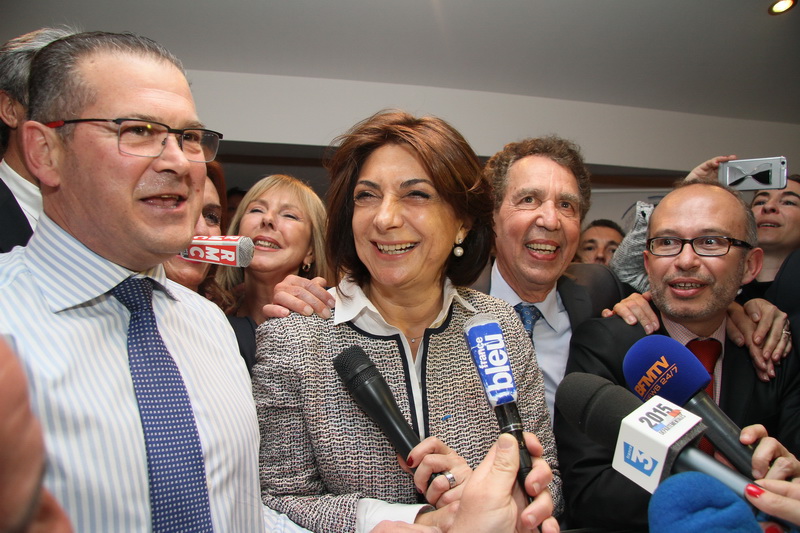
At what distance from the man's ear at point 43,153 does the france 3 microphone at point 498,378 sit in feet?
3.05

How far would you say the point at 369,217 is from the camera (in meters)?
1.57

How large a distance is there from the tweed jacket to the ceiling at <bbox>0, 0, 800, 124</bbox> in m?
3.57

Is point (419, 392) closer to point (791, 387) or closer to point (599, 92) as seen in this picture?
point (791, 387)

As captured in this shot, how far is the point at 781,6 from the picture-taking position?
464 centimetres

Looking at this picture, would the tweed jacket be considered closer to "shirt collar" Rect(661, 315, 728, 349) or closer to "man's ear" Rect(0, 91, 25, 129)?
"shirt collar" Rect(661, 315, 728, 349)

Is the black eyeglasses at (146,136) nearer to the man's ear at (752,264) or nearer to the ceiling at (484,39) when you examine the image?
the man's ear at (752,264)

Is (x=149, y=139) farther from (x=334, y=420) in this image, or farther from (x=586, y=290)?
(x=586, y=290)

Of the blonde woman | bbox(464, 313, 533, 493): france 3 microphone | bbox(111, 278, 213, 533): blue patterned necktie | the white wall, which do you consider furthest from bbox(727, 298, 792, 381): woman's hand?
the white wall

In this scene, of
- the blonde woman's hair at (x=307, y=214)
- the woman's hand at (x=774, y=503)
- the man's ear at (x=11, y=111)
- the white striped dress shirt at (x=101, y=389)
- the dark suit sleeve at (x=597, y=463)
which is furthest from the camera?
the blonde woman's hair at (x=307, y=214)

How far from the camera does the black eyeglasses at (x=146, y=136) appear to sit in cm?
108

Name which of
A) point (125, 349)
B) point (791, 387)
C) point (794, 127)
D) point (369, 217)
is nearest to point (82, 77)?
point (125, 349)

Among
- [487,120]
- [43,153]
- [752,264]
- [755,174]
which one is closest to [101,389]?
[43,153]

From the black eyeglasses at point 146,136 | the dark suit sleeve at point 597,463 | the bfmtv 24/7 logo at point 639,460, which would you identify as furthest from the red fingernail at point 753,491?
the black eyeglasses at point 146,136

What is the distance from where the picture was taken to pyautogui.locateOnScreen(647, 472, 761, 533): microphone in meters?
0.66
